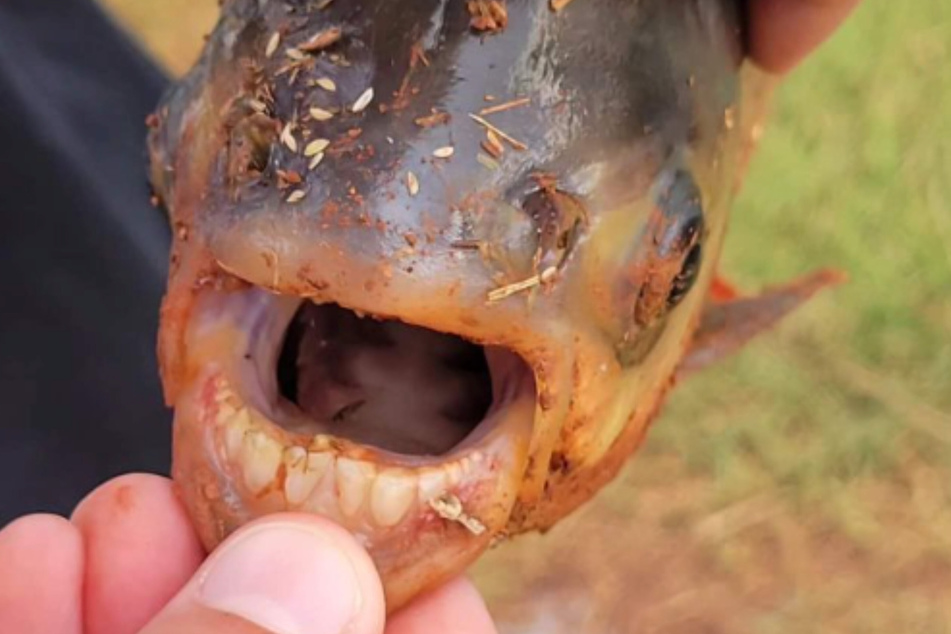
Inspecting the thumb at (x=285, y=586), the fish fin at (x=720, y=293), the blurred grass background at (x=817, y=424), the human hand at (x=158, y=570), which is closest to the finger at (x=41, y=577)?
the human hand at (x=158, y=570)

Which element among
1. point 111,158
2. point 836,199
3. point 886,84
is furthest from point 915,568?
point 111,158

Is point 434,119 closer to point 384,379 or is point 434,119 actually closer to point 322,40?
point 322,40

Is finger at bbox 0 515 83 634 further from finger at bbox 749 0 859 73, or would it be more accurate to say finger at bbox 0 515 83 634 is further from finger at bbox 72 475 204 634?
finger at bbox 749 0 859 73

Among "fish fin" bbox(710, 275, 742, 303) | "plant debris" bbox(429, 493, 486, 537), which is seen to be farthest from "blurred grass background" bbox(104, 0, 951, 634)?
"plant debris" bbox(429, 493, 486, 537)

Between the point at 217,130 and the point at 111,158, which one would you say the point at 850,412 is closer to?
the point at 111,158

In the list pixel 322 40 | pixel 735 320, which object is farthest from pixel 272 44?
pixel 735 320

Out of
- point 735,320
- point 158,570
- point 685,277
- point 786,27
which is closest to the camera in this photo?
point 158,570
